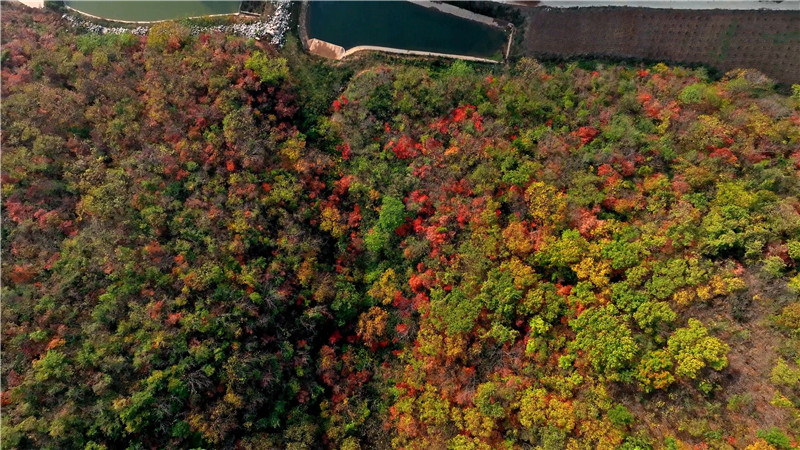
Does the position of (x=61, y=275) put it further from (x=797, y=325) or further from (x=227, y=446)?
(x=797, y=325)

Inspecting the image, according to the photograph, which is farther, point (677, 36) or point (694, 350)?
point (677, 36)

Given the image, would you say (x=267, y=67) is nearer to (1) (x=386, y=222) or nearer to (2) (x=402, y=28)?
(2) (x=402, y=28)

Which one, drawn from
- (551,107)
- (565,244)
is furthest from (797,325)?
(551,107)

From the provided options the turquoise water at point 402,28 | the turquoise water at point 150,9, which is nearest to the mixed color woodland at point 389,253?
the turquoise water at point 150,9

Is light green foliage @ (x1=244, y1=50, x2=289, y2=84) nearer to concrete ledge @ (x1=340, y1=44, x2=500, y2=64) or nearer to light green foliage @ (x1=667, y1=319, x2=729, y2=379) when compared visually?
concrete ledge @ (x1=340, y1=44, x2=500, y2=64)

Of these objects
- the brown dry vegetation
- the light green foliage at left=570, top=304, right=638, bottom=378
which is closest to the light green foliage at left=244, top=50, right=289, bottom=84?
the brown dry vegetation

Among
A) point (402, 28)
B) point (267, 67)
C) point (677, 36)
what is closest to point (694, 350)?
point (677, 36)

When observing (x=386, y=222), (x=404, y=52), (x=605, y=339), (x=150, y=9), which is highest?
(x=150, y=9)

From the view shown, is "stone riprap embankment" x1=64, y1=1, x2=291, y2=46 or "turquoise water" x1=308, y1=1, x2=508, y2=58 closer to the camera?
"stone riprap embankment" x1=64, y1=1, x2=291, y2=46
